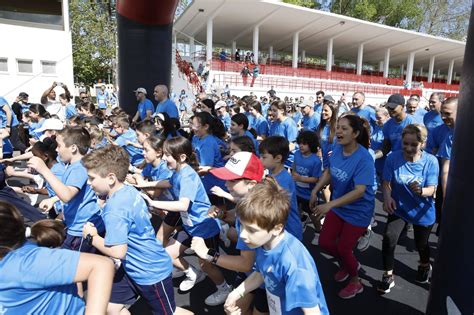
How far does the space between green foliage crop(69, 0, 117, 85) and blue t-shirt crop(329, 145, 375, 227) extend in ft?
84.8

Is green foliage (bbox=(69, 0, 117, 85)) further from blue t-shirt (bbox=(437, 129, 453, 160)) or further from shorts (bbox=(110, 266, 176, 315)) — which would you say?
shorts (bbox=(110, 266, 176, 315))

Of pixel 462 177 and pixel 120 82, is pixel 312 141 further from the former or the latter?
pixel 120 82

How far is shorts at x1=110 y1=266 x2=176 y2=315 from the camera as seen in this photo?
7.91 feet

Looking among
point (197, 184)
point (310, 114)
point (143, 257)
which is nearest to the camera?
point (143, 257)

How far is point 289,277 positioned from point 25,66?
19.2 meters

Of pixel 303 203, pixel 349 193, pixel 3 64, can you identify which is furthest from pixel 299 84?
pixel 349 193

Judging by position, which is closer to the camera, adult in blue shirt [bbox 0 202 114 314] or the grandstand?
adult in blue shirt [bbox 0 202 114 314]

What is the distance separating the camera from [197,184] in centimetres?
289

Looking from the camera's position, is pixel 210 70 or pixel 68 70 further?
pixel 210 70

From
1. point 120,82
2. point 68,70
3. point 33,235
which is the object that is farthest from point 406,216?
point 68,70

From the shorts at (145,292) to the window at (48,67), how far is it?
58.9ft

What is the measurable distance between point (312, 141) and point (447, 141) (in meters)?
1.54

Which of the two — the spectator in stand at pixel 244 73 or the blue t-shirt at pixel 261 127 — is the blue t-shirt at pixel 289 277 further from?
the spectator in stand at pixel 244 73

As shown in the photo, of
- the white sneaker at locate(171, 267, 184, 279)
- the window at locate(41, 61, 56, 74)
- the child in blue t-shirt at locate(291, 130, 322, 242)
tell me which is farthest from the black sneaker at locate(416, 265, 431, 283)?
the window at locate(41, 61, 56, 74)
